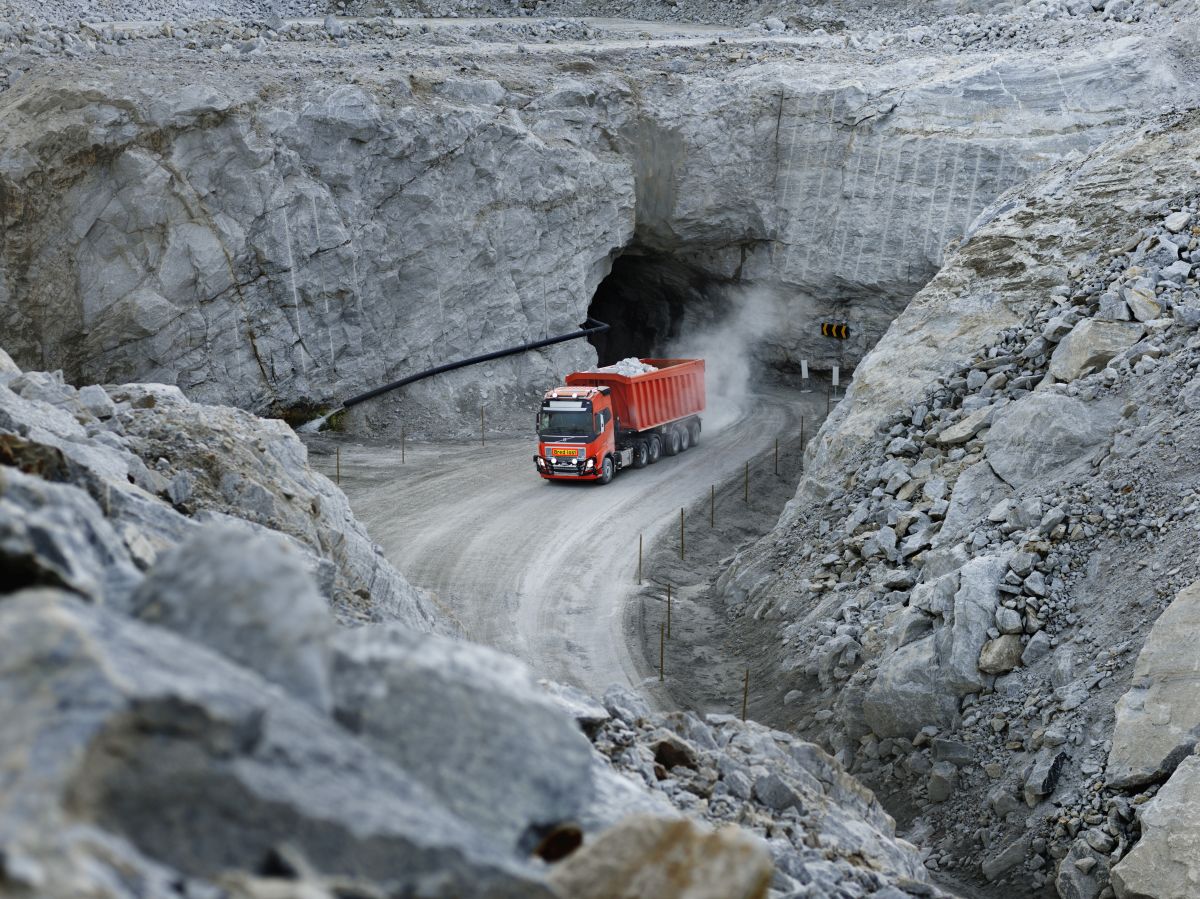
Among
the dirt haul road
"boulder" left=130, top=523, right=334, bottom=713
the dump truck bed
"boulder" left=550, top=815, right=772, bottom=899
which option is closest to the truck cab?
the dirt haul road

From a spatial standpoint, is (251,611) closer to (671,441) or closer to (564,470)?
(564,470)

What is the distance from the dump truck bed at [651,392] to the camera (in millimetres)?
28734

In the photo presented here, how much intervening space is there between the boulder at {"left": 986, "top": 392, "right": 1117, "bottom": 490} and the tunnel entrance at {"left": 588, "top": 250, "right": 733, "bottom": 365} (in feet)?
70.7

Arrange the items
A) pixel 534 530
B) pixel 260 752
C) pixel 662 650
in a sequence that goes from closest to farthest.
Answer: pixel 260 752 < pixel 662 650 < pixel 534 530

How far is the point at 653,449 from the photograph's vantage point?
29688mm

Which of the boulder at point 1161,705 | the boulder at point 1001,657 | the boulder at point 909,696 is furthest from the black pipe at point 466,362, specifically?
the boulder at point 1161,705

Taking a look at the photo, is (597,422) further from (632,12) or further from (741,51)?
(632,12)

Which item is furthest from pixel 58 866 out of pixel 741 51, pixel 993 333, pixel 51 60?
pixel 741 51

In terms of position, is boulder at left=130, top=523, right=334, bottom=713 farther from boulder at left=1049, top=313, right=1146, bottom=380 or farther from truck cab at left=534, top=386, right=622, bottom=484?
truck cab at left=534, top=386, right=622, bottom=484

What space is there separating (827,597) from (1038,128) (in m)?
19.4

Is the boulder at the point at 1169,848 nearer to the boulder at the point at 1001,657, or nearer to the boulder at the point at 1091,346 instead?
the boulder at the point at 1001,657

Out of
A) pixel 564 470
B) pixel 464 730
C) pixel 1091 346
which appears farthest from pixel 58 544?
pixel 564 470

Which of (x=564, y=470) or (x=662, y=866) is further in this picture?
(x=564, y=470)

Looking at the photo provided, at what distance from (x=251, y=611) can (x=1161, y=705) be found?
10523 millimetres
